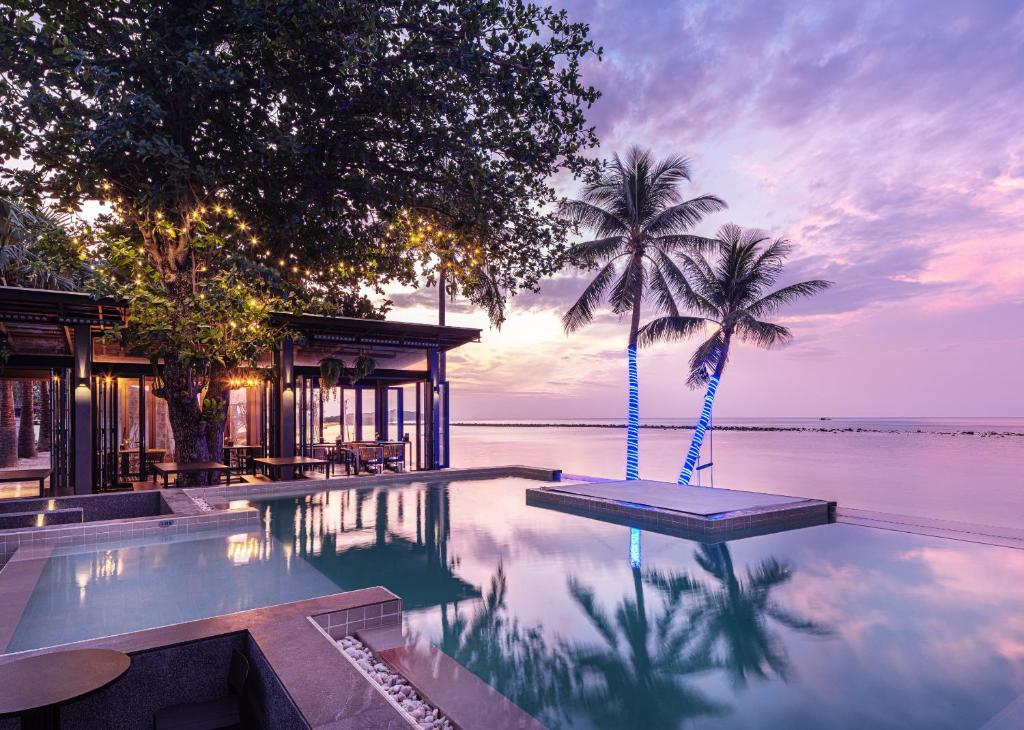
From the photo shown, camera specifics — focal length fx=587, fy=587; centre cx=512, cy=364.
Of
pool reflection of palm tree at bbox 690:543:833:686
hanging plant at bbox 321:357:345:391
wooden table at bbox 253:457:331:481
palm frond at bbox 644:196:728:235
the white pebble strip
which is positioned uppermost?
palm frond at bbox 644:196:728:235

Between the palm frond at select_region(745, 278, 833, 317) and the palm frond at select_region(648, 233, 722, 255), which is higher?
the palm frond at select_region(648, 233, 722, 255)

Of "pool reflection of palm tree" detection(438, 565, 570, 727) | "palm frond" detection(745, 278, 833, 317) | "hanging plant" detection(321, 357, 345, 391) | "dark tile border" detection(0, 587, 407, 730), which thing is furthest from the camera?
"palm frond" detection(745, 278, 833, 317)

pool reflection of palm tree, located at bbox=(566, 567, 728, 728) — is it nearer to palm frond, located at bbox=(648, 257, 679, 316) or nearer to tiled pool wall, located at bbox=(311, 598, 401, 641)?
tiled pool wall, located at bbox=(311, 598, 401, 641)

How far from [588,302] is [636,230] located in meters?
2.29

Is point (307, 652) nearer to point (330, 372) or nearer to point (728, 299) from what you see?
point (330, 372)

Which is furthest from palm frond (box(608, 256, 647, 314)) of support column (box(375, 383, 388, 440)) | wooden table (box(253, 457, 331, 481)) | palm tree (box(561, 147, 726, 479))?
wooden table (box(253, 457, 331, 481))

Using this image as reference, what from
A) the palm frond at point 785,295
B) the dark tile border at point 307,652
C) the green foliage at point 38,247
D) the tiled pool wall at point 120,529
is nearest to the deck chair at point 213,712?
the dark tile border at point 307,652

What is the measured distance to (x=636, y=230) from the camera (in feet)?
51.3

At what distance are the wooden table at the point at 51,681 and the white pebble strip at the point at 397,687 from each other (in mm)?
982

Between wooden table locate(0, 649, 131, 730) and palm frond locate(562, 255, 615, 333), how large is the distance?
14.6 meters

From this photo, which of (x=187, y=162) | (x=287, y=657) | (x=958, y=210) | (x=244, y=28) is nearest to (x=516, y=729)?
(x=287, y=657)

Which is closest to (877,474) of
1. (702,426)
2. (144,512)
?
(702,426)

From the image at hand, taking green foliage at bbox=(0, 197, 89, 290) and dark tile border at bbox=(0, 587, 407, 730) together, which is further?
green foliage at bbox=(0, 197, 89, 290)

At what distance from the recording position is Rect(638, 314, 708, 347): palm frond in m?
16.5
